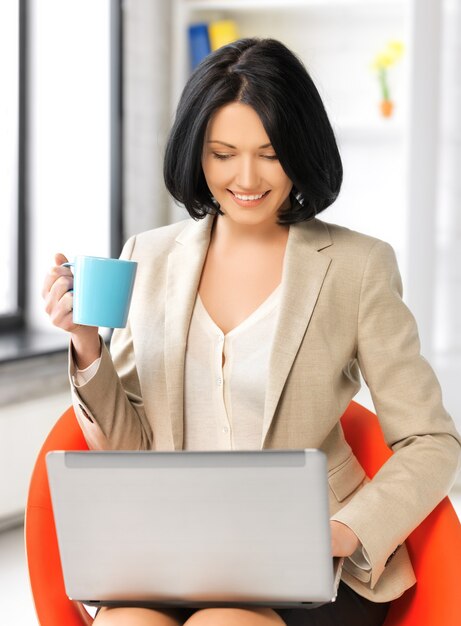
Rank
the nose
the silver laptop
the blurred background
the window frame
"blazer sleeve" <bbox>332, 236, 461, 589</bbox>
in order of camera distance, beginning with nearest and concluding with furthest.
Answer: the silver laptop, "blazer sleeve" <bbox>332, 236, 461, 589</bbox>, the nose, the blurred background, the window frame

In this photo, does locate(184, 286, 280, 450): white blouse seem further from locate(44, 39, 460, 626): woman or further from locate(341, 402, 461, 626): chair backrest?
locate(341, 402, 461, 626): chair backrest

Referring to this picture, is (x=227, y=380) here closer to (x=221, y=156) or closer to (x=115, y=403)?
(x=115, y=403)

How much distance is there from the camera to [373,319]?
141 cm

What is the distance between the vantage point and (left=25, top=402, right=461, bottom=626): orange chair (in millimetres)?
1319

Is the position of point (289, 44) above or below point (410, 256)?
above

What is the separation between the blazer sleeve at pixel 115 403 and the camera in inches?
55.5

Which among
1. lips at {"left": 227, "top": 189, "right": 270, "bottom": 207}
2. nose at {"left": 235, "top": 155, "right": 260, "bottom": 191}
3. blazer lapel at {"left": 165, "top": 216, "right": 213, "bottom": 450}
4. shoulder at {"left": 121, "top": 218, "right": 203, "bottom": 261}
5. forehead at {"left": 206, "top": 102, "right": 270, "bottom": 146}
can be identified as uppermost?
forehead at {"left": 206, "top": 102, "right": 270, "bottom": 146}

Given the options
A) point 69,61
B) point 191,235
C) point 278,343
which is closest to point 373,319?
point 278,343

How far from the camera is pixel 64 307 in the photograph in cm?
135

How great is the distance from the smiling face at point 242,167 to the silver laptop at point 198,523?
0.50 metres

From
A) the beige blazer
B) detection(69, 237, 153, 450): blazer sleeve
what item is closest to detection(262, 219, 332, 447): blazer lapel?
the beige blazer

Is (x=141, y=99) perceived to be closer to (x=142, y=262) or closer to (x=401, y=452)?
(x=142, y=262)

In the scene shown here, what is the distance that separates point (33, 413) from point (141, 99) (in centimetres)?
121

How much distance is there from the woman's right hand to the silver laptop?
0.33 meters
